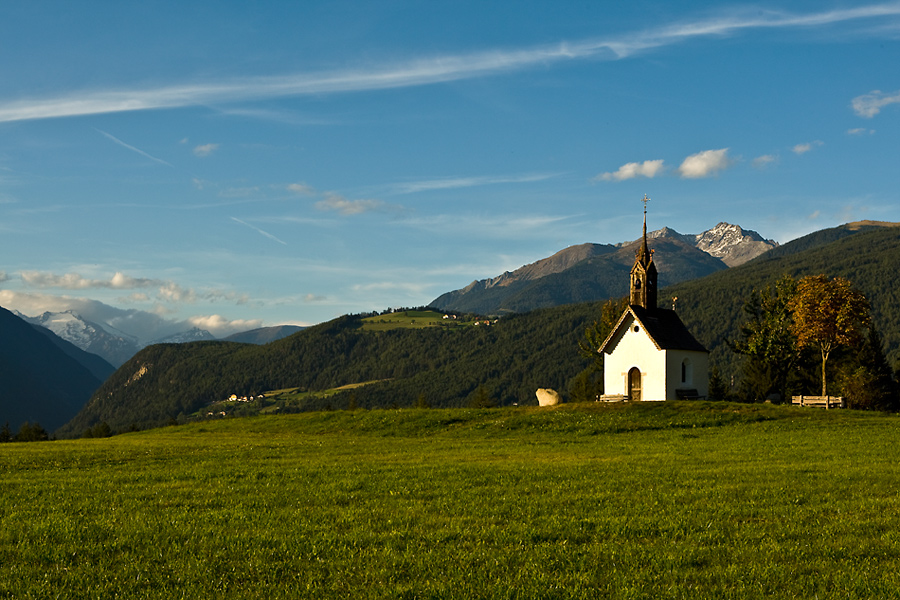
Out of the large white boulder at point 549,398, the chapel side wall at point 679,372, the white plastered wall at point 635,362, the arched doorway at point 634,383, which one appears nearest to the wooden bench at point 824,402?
the chapel side wall at point 679,372

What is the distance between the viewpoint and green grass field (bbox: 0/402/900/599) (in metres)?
11.3

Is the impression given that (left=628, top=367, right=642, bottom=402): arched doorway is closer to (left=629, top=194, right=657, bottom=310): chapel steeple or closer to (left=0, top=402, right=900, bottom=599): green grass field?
(left=629, top=194, right=657, bottom=310): chapel steeple

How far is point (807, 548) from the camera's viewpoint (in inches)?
522

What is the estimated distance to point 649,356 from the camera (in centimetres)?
6612

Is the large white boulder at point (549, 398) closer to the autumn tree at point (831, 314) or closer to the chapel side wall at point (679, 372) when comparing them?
the chapel side wall at point (679, 372)

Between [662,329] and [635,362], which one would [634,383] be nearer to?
[635,362]

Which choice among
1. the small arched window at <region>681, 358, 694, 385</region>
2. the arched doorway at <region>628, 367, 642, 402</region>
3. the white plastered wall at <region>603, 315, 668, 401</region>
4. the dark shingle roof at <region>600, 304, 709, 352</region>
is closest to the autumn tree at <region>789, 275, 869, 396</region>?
the dark shingle roof at <region>600, 304, 709, 352</region>

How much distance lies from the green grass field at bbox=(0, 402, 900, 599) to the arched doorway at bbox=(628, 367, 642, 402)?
35.4 metres

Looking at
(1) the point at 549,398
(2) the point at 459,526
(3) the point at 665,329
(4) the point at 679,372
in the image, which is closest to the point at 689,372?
(4) the point at 679,372

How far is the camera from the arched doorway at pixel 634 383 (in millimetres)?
67250

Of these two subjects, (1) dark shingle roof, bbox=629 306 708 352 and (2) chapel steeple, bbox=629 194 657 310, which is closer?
Result: (1) dark shingle roof, bbox=629 306 708 352

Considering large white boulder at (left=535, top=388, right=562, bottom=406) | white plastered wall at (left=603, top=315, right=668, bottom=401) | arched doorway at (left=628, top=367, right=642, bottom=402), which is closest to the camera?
white plastered wall at (left=603, top=315, right=668, bottom=401)

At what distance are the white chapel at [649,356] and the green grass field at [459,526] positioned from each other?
33.8 m

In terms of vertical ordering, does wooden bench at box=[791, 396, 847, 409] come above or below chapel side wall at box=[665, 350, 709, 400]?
below
